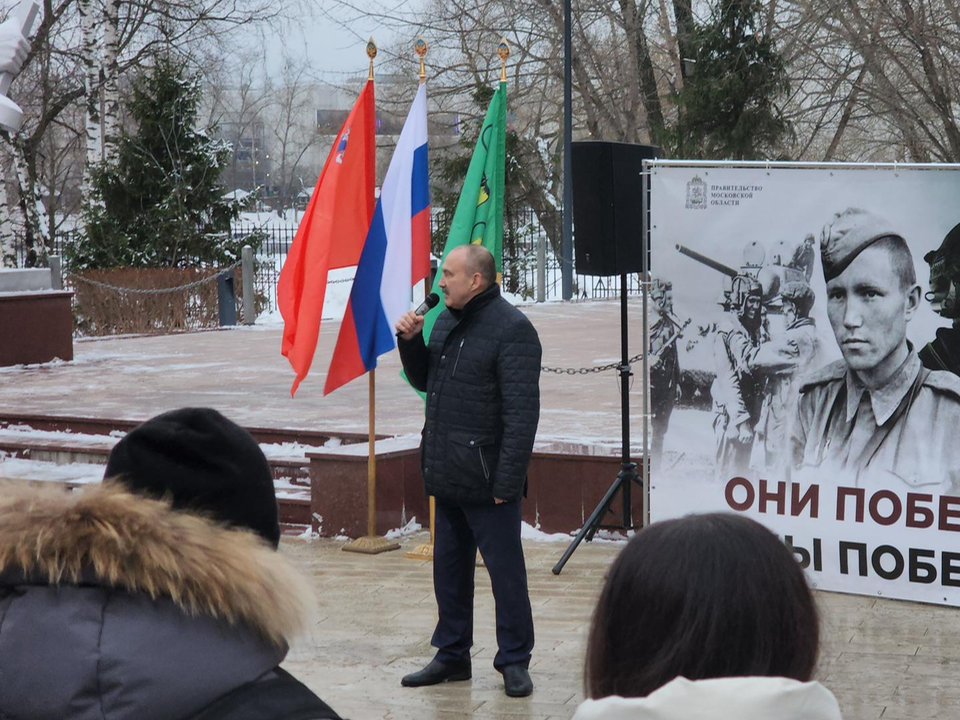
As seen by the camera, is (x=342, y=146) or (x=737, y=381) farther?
(x=342, y=146)

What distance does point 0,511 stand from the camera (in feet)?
6.38

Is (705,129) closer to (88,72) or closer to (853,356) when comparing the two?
(88,72)

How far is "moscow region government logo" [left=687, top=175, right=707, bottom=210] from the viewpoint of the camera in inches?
269

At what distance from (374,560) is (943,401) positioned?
11.3 ft

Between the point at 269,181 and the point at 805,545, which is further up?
the point at 269,181

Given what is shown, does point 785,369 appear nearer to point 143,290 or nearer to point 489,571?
point 489,571

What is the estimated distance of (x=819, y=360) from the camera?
22.1 ft

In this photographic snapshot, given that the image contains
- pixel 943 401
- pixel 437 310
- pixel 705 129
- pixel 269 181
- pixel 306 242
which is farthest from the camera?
pixel 269 181

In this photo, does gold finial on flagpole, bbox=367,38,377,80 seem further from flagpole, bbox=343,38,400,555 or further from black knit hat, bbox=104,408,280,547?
black knit hat, bbox=104,408,280,547

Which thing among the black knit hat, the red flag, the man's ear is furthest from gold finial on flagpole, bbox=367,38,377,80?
the black knit hat

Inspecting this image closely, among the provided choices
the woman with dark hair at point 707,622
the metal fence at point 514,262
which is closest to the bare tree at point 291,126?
the metal fence at point 514,262

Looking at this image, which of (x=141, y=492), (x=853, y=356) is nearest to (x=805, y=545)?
(x=853, y=356)

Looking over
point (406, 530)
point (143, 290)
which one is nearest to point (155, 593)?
point (406, 530)

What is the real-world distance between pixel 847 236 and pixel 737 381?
3.24ft
